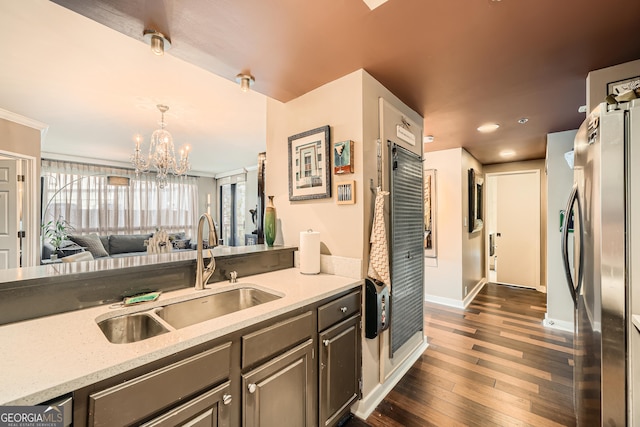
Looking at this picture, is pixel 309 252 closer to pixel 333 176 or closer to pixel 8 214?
pixel 333 176

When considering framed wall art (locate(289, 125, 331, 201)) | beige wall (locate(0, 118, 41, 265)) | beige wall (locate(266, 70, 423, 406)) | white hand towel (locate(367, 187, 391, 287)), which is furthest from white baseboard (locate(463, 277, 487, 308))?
beige wall (locate(0, 118, 41, 265))

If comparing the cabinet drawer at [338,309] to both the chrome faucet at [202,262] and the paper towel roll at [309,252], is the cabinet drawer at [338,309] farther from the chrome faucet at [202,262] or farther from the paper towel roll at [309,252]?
the chrome faucet at [202,262]

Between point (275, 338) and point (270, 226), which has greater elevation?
point (270, 226)

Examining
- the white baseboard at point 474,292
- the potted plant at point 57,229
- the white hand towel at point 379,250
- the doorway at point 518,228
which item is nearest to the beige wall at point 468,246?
the white baseboard at point 474,292

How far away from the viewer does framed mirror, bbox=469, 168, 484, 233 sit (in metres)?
4.05

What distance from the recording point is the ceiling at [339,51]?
128 cm

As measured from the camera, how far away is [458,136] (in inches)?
131

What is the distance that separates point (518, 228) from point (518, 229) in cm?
2

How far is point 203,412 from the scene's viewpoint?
946 mm

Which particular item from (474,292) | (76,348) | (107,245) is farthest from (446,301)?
(107,245)

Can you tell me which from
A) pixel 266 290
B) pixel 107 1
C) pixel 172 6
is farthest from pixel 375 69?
pixel 266 290

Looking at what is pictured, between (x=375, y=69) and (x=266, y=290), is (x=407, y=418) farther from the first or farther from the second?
(x=375, y=69)

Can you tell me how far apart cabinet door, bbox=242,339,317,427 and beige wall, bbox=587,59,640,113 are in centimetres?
247

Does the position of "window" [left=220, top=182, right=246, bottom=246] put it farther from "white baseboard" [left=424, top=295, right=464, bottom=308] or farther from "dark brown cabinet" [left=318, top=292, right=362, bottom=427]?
"dark brown cabinet" [left=318, top=292, right=362, bottom=427]
